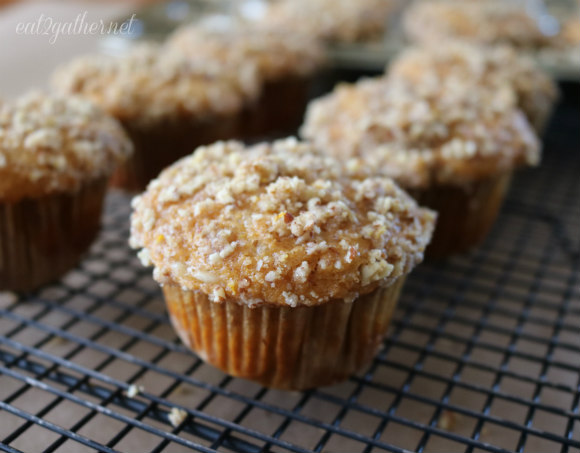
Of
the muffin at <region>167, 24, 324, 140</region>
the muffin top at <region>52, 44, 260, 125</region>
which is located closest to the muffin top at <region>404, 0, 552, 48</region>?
the muffin at <region>167, 24, 324, 140</region>

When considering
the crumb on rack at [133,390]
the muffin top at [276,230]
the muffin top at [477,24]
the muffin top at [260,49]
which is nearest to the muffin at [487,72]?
the muffin top at [260,49]

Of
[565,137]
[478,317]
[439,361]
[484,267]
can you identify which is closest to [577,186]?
[565,137]

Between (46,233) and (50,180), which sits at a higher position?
(50,180)

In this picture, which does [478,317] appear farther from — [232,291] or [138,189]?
[138,189]

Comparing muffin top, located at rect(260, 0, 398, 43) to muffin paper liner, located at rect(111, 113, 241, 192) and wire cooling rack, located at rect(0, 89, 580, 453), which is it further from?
wire cooling rack, located at rect(0, 89, 580, 453)

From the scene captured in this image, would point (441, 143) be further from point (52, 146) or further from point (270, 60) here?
point (270, 60)

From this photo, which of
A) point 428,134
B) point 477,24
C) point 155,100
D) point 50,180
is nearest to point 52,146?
point 50,180

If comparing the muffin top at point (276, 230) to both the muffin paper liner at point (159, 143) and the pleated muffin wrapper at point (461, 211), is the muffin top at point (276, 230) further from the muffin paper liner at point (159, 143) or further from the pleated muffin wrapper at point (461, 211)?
the muffin paper liner at point (159, 143)
